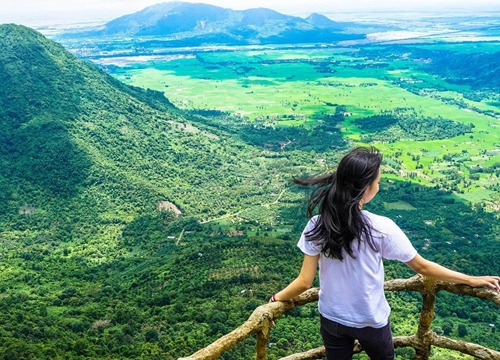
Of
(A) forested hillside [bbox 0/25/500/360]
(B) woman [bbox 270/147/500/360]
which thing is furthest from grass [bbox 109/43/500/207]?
(B) woman [bbox 270/147/500/360]

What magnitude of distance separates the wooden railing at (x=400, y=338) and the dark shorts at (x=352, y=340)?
2.09 feet

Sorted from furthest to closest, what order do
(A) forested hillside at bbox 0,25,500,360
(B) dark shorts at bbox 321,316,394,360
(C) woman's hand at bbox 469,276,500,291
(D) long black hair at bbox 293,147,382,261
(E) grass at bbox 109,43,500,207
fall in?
(E) grass at bbox 109,43,500,207
(A) forested hillside at bbox 0,25,500,360
(C) woman's hand at bbox 469,276,500,291
(B) dark shorts at bbox 321,316,394,360
(D) long black hair at bbox 293,147,382,261

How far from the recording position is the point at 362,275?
430 centimetres

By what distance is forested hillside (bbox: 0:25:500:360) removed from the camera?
91.0ft

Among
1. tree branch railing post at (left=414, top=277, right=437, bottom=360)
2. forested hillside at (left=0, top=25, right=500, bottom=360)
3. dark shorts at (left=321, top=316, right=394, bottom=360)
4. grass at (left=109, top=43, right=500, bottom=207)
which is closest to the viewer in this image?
dark shorts at (left=321, top=316, right=394, bottom=360)

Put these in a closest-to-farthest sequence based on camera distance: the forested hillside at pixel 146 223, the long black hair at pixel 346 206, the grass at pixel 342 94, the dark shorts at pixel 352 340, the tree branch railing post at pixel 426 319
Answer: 1. the long black hair at pixel 346 206
2. the dark shorts at pixel 352 340
3. the tree branch railing post at pixel 426 319
4. the forested hillside at pixel 146 223
5. the grass at pixel 342 94

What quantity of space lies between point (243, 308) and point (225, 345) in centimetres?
2453

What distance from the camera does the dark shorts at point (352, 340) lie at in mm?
4461

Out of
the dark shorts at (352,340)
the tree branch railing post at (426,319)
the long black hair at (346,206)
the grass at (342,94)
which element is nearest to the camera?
the long black hair at (346,206)

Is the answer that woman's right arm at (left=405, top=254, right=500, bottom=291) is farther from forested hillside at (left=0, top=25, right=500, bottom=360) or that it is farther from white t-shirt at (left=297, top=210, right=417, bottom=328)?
forested hillside at (left=0, top=25, right=500, bottom=360)

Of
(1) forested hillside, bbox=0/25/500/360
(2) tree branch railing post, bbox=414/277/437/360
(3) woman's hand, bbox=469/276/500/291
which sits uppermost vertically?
(3) woman's hand, bbox=469/276/500/291

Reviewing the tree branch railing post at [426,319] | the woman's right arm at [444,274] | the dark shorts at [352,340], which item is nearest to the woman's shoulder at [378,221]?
the woman's right arm at [444,274]

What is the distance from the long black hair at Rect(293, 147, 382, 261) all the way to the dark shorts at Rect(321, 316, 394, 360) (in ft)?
2.45

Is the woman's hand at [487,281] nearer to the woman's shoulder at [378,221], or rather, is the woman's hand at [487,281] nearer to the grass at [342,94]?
the woman's shoulder at [378,221]
